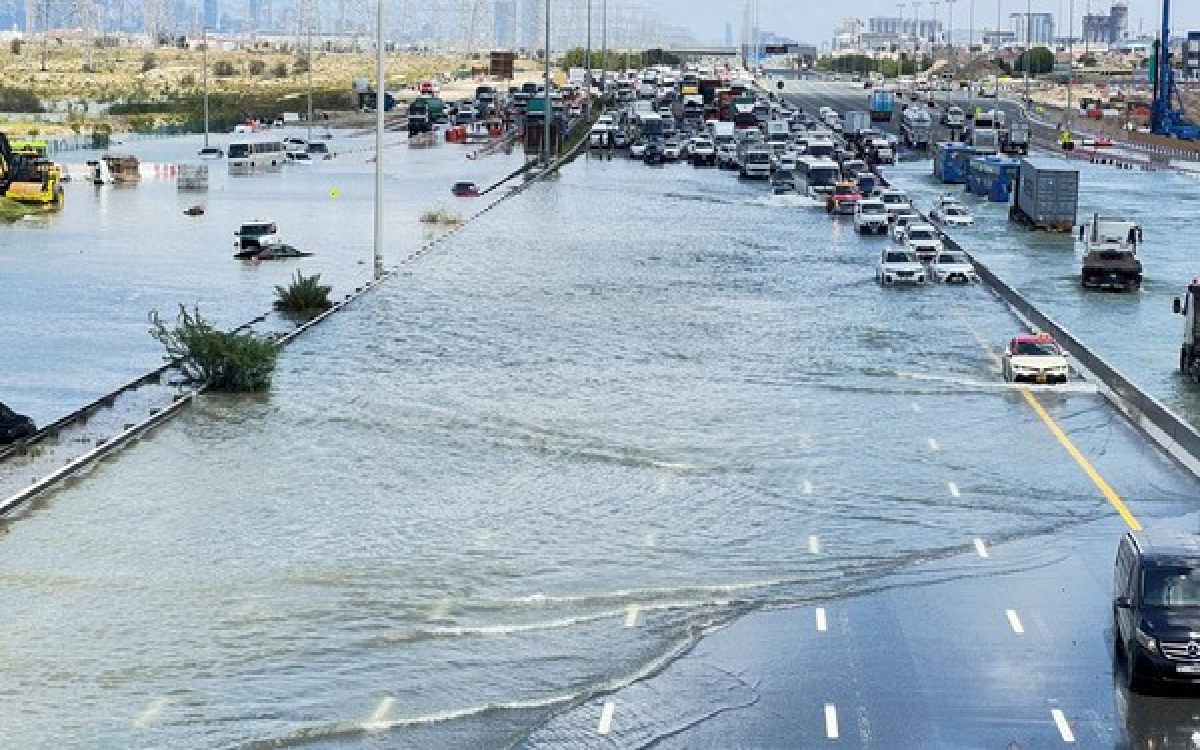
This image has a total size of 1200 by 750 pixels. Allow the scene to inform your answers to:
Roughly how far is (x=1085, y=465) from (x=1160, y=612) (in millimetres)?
14672

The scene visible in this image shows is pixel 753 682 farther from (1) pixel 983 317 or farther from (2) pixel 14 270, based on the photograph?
(2) pixel 14 270

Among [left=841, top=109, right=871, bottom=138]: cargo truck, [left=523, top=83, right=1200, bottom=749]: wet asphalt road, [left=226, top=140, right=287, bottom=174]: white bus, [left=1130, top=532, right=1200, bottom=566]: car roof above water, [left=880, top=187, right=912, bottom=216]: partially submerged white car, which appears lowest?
[left=226, top=140, right=287, bottom=174]: white bus

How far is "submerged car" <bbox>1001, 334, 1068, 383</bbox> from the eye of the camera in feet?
152

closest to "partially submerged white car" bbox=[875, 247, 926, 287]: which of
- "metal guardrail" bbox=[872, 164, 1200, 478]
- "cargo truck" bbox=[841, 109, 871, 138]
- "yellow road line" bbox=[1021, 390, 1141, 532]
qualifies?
"metal guardrail" bbox=[872, 164, 1200, 478]

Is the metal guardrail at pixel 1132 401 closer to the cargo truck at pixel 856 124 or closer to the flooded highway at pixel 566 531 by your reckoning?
the flooded highway at pixel 566 531

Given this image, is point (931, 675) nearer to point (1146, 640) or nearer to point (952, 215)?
point (1146, 640)

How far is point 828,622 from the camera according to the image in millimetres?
26453

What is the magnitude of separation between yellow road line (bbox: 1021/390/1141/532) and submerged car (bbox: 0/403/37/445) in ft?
56.5

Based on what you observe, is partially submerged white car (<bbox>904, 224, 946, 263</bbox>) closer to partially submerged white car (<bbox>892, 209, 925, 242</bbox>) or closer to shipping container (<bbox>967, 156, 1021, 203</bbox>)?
partially submerged white car (<bbox>892, 209, 925, 242</bbox>)

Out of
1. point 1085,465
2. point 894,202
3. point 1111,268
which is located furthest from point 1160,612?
point 894,202

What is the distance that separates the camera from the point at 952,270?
229ft

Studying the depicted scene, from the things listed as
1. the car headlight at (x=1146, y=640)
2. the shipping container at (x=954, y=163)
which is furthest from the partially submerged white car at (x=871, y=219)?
the car headlight at (x=1146, y=640)

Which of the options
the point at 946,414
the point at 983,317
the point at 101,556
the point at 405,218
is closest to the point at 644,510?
the point at 101,556

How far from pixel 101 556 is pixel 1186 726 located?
14.3 metres
